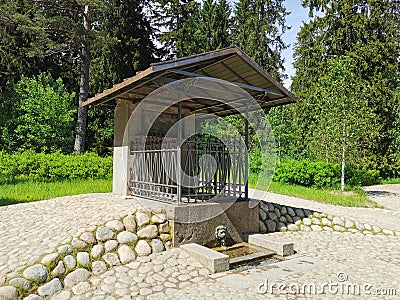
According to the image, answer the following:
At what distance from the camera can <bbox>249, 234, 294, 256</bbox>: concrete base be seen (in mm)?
5141

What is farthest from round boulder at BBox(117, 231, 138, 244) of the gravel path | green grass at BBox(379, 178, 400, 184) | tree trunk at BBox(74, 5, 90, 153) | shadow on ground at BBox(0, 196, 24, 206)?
green grass at BBox(379, 178, 400, 184)

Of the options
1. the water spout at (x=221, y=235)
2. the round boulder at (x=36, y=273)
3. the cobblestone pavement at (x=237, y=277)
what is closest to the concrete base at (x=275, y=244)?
the cobblestone pavement at (x=237, y=277)

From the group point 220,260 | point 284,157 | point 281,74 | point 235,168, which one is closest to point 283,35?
point 281,74

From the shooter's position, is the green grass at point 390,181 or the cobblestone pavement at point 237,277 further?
the green grass at point 390,181

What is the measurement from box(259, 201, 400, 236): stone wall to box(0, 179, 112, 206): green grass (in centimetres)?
435

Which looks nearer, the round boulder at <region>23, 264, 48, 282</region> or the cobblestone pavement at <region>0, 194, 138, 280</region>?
the round boulder at <region>23, 264, 48, 282</region>

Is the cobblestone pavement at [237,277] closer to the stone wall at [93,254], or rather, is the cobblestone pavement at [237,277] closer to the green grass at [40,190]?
the stone wall at [93,254]

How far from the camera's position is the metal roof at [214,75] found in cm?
490

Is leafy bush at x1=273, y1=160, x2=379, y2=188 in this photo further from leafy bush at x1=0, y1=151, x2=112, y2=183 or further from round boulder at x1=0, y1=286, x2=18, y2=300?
round boulder at x1=0, y1=286, x2=18, y2=300

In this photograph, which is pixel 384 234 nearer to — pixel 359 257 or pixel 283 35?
pixel 359 257

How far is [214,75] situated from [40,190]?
5.76 m

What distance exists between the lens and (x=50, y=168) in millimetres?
11227

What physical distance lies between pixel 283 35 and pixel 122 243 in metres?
22.6

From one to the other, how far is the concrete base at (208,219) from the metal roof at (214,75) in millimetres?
1967
